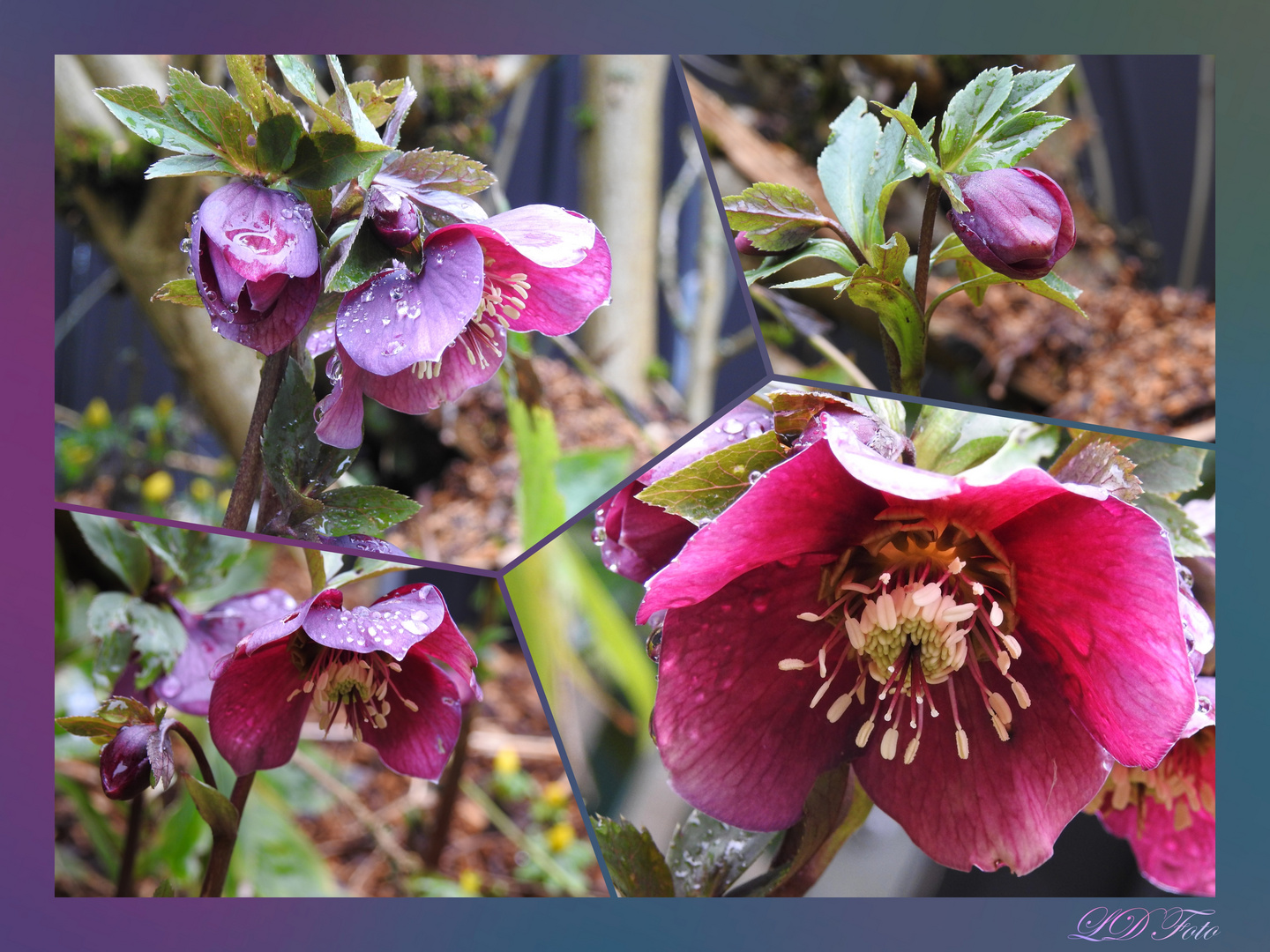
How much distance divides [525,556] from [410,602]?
7 centimetres

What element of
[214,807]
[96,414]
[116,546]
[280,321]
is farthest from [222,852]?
[96,414]

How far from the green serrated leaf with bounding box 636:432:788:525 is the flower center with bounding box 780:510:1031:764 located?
0.14 feet

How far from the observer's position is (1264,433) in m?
0.44

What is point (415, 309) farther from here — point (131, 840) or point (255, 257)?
point (131, 840)

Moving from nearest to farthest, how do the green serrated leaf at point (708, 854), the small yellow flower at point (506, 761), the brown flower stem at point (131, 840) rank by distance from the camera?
the green serrated leaf at point (708, 854), the brown flower stem at point (131, 840), the small yellow flower at point (506, 761)

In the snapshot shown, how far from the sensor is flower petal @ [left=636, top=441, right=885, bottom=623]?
0.26 metres

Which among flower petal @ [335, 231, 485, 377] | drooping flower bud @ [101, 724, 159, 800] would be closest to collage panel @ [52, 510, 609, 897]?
drooping flower bud @ [101, 724, 159, 800]

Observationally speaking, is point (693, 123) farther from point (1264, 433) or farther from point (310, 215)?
point (1264, 433)

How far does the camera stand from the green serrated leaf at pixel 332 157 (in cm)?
31

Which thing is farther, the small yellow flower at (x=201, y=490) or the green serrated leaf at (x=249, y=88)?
the small yellow flower at (x=201, y=490)

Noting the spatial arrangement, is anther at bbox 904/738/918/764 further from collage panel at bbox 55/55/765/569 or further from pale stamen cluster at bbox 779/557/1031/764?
collage panel at bbox 55/55/765/569

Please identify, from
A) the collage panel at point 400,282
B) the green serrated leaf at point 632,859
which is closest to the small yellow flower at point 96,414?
the collage panel at point 400,282

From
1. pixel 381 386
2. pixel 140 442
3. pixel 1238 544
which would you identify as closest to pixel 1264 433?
pixel 1238 544

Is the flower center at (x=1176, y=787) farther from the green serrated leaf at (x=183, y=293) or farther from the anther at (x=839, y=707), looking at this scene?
the green serrated leaf at (x=183, y=293)
